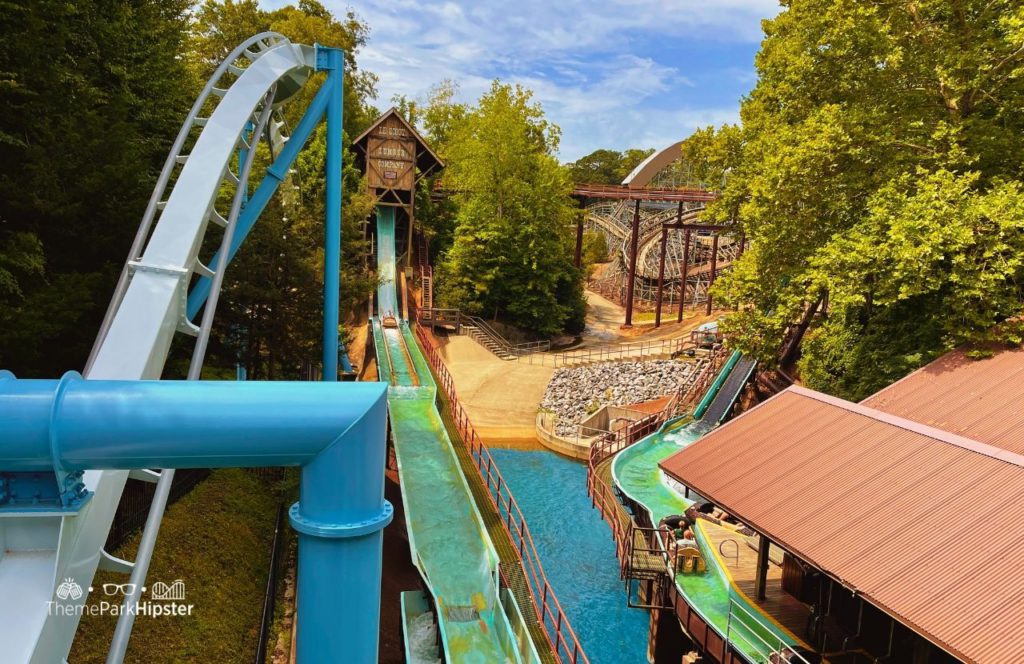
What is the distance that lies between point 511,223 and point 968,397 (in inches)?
1060

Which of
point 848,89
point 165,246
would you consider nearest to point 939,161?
point 848,89

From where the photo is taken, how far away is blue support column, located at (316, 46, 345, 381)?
420 inches

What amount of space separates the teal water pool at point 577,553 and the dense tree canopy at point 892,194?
7.14 m

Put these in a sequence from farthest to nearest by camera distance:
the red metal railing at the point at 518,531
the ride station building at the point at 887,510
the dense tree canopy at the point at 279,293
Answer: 1. the dense tree canopy at the point at 279,293
2. the red metal railing at the point at 518,531
3. the ride station building at the point at 887,510

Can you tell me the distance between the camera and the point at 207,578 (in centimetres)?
1081

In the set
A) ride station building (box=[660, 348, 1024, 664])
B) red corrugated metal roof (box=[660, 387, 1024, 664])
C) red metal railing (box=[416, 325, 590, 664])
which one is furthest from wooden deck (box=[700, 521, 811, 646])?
red metal railing (box=[416, 325, 590, 664])

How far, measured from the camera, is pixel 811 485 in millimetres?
10312

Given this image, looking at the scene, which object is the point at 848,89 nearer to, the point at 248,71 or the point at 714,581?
the point at 714,581

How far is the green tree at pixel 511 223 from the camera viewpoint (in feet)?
117

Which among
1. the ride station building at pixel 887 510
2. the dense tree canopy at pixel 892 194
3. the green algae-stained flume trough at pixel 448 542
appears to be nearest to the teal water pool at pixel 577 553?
the ride station building at pixel 887 510

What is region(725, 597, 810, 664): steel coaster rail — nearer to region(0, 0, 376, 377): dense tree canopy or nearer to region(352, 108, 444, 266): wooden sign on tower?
region(0, 0, 376, 377): dense tree canopy

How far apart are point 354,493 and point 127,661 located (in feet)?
22.7

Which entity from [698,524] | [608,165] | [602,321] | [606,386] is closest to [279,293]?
[698,524]

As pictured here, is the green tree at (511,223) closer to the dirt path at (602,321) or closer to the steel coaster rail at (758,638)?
the dirt path at (602,321)
